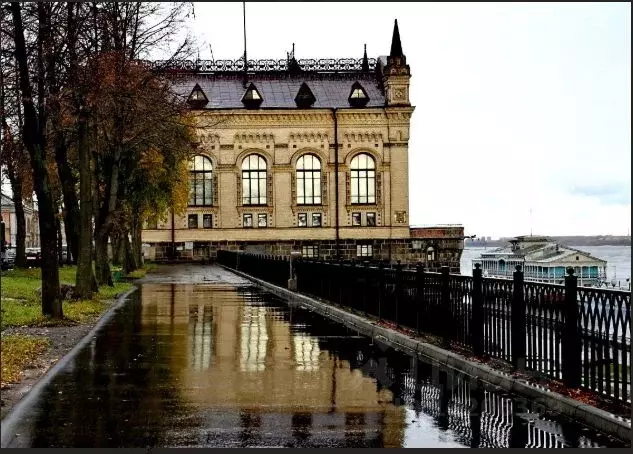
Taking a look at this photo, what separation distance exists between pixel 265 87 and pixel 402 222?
1612 centimetres

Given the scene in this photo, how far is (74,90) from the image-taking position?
2525 centimetres

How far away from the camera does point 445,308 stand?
1628 cm

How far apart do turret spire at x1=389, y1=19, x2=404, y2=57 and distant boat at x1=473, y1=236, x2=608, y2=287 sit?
18261mm

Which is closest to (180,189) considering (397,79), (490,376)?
(397,79)

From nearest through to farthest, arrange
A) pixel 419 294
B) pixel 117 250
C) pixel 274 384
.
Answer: pixel 274 384
pixel 419 294
pixel 117 250

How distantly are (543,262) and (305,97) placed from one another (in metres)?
25.6

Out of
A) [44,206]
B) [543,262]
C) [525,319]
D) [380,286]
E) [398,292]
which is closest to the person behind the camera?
[525,319]

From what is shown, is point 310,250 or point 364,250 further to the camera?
point 310,250

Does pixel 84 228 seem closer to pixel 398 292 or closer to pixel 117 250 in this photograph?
pixel 398 292

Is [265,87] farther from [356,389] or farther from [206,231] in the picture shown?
[356,389]

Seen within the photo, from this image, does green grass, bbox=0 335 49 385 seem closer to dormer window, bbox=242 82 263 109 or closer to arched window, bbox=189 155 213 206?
arched window, bbox=189 155 213 206

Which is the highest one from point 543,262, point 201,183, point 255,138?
point 255,138

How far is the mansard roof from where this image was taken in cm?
8056

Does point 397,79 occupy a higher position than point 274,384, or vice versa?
point 397,79
